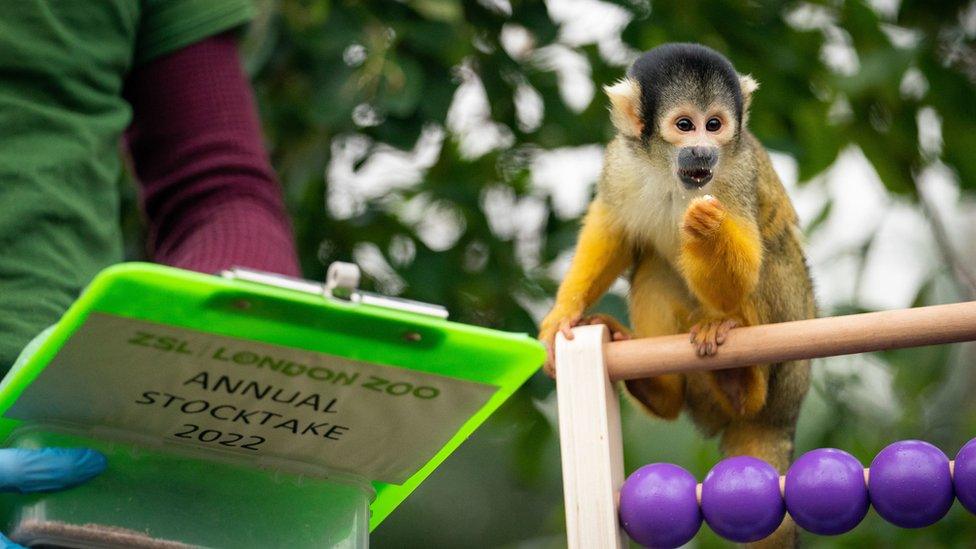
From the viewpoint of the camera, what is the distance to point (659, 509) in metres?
1.53

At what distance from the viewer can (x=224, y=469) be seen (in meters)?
1.37

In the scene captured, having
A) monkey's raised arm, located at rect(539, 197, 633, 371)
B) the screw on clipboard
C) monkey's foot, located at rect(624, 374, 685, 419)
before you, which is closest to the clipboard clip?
the screw on clipboard

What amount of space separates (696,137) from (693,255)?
10.5 inches

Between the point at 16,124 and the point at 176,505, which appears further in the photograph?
the point at 16,124

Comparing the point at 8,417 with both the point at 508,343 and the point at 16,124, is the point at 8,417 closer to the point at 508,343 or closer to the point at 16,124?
the point at 508,343

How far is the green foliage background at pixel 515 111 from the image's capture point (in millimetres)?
3088

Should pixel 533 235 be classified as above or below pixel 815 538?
above

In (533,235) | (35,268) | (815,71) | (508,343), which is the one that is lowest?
(508,343)

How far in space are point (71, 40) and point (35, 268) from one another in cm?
41

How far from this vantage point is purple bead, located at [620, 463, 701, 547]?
5.01 ft

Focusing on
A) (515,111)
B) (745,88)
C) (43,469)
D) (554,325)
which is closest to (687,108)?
(745,88)

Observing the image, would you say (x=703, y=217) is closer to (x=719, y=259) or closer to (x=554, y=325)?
(x=719, y=259)

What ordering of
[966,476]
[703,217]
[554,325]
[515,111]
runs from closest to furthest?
1. [966,476]
2. [703,217]
3. [554,325]
4. [515,111]

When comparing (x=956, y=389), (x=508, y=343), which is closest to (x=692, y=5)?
(x=508, y=343)
